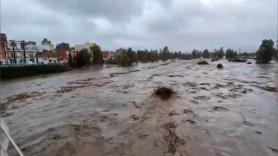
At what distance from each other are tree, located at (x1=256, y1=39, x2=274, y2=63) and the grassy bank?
66516mm

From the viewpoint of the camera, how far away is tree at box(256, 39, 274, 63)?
3797 inches

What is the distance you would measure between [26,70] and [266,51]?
78.2 metres

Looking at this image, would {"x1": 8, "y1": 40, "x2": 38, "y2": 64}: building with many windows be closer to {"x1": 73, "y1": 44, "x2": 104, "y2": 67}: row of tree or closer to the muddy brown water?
{"x1": 73, "y1": 44, "x2": 104, "y2": 67}: row of tree

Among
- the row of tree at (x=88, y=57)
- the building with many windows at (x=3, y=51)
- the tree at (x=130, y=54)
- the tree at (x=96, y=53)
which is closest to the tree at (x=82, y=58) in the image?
the row of tree at (x=88, y=57)

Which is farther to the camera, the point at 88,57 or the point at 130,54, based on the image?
the point at 130,54

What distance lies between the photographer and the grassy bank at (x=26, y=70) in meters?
60.4

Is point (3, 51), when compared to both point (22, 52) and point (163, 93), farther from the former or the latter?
point (163, 93)

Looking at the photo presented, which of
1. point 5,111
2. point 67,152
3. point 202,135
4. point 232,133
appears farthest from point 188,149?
point 5,111

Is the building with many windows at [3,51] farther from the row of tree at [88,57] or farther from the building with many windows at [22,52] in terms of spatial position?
the row of tree at [88,57]

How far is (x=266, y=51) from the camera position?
97.3m

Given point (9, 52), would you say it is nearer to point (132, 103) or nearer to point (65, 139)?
point (132, 103)

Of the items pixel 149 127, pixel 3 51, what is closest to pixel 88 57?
pixel 3 51

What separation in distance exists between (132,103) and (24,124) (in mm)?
7425

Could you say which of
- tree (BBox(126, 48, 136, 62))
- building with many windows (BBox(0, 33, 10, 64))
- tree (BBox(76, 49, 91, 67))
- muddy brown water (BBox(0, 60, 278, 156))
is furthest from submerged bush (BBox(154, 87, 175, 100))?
tree (BBox(126, 48, 136, 62))
